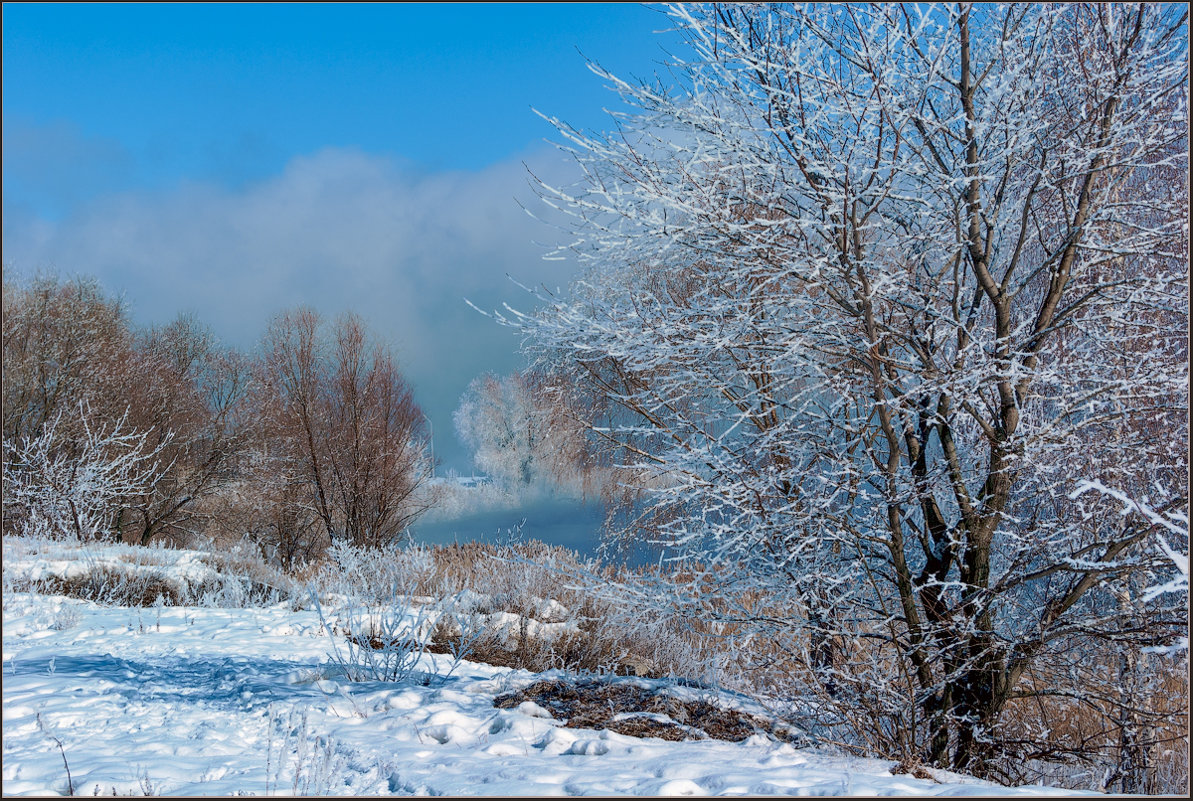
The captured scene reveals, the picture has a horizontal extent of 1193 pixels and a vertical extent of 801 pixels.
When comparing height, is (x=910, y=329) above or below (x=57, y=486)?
above

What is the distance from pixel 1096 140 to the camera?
402 cm

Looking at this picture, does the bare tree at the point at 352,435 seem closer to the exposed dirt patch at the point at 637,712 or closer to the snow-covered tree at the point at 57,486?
the snow-covered tree at the point at 57,486

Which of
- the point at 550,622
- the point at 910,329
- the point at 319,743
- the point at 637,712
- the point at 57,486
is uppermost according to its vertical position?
the point at 910,329

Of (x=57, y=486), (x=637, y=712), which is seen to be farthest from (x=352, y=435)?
(x=637, y=712)

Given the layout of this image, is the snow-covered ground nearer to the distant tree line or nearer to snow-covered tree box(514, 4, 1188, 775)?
snow-covered tree box(514, 4, 1188, 775)

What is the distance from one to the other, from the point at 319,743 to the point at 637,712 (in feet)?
5.83

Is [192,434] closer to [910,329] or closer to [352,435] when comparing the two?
[352,435]

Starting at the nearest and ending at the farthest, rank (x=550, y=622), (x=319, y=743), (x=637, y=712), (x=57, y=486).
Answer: (x=319, y=743), (x=637, y=712), (x=550, y=622), (x=57, y=486)

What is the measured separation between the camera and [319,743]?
3602mm

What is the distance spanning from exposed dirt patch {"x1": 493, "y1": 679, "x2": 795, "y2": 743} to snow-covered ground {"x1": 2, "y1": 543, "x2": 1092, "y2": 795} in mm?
198

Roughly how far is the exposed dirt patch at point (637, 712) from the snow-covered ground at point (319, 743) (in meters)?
0.20

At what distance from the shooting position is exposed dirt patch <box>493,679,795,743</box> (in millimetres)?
4223

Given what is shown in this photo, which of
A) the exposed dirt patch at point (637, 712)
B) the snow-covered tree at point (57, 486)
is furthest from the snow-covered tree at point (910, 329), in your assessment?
the snow-covered tree at point (57, 486)

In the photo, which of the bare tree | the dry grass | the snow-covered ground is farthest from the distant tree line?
the snow-covered ground
